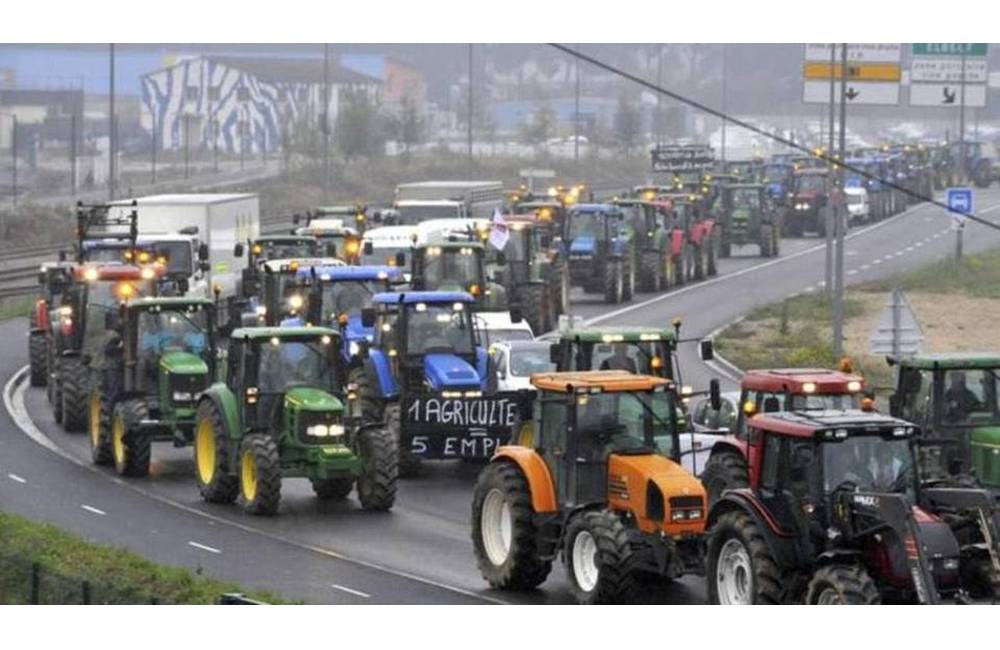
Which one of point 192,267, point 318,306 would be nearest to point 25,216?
point 192,267

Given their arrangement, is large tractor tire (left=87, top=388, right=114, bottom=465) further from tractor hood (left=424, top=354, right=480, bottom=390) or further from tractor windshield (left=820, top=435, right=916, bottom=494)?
tractor windshield (left=820, top=435, right=916, bottom=494)

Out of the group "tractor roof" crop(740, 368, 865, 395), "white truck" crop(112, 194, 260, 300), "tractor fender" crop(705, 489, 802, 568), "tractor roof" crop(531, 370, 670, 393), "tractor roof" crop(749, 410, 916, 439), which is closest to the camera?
"tractor roof" crop(749, 410, 916, 439)

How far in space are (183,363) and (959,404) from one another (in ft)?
37.4

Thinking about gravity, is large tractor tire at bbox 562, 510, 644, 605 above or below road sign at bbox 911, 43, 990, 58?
below

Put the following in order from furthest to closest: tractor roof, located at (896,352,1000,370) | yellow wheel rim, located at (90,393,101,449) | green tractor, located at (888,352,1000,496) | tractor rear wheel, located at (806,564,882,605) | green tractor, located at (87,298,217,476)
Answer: yellow wheel rim, located at (90,393,101,449), green tractor, located at (87,298,217,476), tractor roof, located at (896,352,1000,370), green tractor, located at (888,352,1000,496), tractor rear wheel, located at (806,564,882,605)

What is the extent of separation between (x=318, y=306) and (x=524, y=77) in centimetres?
10017

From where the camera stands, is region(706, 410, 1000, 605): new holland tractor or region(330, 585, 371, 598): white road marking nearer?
region(706, 410, 1000, 605): new holland tractor

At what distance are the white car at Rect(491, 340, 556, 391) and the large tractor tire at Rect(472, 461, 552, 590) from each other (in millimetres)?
10552

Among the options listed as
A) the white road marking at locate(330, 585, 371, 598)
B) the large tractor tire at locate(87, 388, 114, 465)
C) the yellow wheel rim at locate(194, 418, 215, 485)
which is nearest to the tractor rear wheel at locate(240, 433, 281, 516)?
the yellow wheel rim at locate(194, 418, 215, 485)

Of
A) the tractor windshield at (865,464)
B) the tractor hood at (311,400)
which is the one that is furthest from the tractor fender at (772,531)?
the tractor hood at (311,400)

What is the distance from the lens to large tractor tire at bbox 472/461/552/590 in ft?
70.6

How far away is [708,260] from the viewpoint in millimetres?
64500

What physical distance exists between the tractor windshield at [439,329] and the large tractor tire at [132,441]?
12.4ft

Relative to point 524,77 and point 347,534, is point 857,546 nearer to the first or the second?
point 347,534
